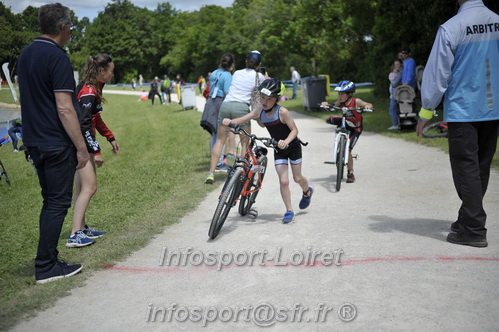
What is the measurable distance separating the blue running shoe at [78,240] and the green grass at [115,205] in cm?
7

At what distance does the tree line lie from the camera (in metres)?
15.5

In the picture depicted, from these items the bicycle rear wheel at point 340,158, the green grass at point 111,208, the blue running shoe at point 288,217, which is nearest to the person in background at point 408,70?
the green grass at point 111,208

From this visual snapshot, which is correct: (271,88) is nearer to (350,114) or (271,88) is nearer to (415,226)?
(415,226)

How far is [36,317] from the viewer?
4203mm

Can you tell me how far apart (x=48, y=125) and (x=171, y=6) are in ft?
395

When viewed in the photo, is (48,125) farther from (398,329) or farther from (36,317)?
(398,329)

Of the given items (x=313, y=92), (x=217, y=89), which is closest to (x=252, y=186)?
(x=217, y=89)

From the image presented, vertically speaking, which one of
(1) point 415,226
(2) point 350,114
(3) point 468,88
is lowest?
(1) point 415,226

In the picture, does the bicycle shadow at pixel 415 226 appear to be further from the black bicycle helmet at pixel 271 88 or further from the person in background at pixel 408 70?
the person in background at pixel 408 70

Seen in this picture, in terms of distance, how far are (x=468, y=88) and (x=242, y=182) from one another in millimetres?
2606

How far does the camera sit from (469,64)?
5.46 metres

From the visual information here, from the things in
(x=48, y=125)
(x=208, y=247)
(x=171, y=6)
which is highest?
(x=171, y=6)

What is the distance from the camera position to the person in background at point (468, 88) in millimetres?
5406

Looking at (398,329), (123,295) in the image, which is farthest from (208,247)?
(398,329)
